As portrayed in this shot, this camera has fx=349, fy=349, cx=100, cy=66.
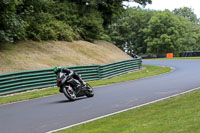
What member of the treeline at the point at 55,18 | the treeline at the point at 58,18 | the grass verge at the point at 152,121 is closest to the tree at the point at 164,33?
the treeline at the point at 58,18

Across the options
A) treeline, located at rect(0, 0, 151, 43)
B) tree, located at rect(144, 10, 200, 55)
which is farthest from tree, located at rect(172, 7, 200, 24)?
treeline, located at rect(0, 0, 151, 43)

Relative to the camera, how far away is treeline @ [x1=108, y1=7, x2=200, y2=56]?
84062 mm

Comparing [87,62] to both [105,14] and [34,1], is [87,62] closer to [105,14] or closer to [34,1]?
[34,1]

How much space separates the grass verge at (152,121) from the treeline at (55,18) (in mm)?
14529

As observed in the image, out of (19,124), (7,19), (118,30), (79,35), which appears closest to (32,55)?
(7,19)

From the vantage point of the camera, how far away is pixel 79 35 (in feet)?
116

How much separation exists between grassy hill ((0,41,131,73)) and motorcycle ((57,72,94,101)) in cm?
952

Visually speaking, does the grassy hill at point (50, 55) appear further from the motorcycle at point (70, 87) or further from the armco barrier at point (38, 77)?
the motorcycle at point (70, 87)

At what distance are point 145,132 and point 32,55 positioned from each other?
20580mm

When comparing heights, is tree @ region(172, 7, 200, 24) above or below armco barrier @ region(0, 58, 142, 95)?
below

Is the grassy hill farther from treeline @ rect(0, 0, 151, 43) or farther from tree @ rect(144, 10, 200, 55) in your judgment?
tree @ rect(144, 10, 200, 55)

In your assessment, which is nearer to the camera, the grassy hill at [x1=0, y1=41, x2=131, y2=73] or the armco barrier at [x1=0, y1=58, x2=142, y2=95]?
the armco barrier at [x1=0, y1=58, x2=142, y2=95]

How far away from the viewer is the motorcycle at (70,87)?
40.8ft

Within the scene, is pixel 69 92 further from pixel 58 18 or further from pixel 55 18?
pixel 58 18
